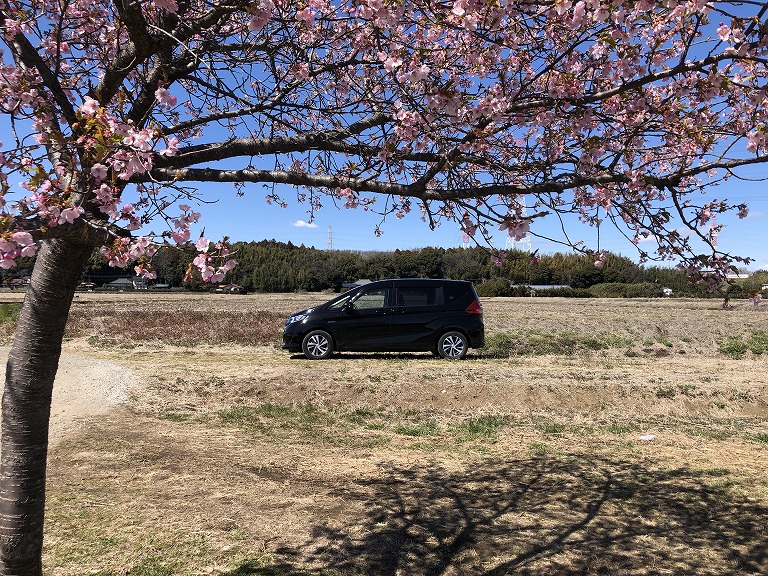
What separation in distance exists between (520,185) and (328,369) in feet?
26.9

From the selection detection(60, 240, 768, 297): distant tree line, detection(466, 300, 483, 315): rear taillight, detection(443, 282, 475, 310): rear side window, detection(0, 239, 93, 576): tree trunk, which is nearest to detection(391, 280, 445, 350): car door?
detection(443, 282, 475, 310): rear side window

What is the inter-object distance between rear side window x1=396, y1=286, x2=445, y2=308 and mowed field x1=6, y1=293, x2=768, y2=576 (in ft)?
4.43

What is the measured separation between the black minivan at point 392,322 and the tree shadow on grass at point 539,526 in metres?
6.66

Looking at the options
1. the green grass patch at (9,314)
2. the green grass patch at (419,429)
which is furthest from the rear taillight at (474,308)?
the green grass patch at (9,314)

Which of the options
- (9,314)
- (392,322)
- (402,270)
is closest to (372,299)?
(392,322)

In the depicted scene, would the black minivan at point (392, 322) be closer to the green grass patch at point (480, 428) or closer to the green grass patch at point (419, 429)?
the green grass patch at point (480, 428)

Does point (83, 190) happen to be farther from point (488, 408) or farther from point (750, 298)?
point (488, 408)

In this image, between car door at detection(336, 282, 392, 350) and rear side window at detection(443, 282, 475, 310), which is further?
rear side window at detection(443, 282, 475, 310)

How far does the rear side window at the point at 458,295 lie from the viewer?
1301 cm

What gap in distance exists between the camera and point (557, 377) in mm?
10680

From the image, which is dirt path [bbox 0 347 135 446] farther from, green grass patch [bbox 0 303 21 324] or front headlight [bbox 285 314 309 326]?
green grass patch [bbox 0 303 21 324]

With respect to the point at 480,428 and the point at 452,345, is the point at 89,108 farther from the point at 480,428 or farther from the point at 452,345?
the point at 452,345

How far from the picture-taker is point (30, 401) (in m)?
3.06

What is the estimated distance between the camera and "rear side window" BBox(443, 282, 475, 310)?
42.7ft
